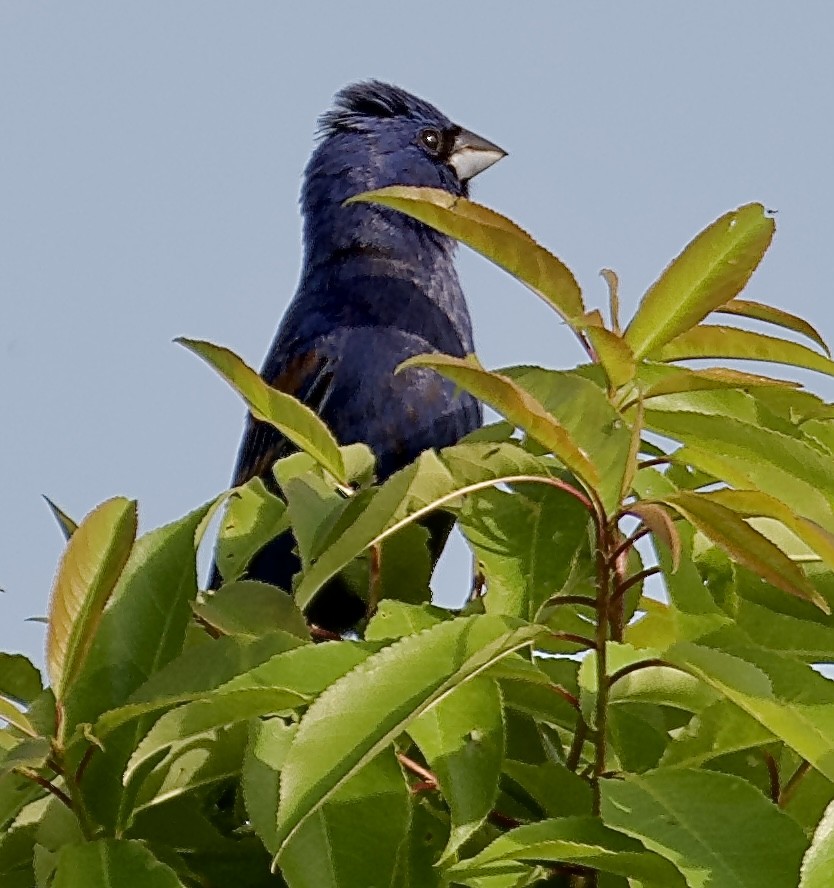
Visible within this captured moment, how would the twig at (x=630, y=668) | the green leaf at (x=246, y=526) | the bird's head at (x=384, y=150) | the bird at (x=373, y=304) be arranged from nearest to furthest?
the twig at (x=630, y=668)
the green leaf at (x=246, y=526)
the bird at (x=373, y=304)
the bird's head at (x=384, y=150)

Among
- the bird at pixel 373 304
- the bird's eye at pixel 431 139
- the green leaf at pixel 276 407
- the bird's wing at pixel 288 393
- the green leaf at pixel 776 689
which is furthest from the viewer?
the bird's eye at pixel 431 139

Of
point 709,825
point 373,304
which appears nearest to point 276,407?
point 709,825

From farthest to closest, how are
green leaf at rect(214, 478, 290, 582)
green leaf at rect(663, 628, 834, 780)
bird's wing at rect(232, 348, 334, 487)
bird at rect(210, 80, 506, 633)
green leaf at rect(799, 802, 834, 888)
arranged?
1. bird's wing at rect(232, 348, 334, 487)
2. bird at rect(210, 80, 506, 633)
3. green leaf at rect(214, 478, 290, 582)
4. green leaf at rect(663, 628, 834, 780)
5. green leaf at rect(799, 802, 834, 888)

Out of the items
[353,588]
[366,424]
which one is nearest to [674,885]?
[353,588]

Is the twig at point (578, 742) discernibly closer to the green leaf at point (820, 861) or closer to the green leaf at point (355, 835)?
the green leaf at point (355, 835)

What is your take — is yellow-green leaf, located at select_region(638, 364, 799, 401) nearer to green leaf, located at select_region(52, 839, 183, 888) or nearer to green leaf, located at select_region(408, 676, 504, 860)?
green leaf, located at select_region(408, 676, 504, 860)

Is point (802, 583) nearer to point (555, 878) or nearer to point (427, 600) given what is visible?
point (555, 878)

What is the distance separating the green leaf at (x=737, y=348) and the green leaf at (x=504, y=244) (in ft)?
0.42

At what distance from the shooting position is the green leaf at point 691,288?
1385 mm

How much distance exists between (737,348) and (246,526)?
595 millimetres

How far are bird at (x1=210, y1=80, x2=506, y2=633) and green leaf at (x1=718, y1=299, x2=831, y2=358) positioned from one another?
1676 mm

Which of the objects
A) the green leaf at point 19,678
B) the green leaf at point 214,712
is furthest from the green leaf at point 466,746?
the green leaf at point 19,678

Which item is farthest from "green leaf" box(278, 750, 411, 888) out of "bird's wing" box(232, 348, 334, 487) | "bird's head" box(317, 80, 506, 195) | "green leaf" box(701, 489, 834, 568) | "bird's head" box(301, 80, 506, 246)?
"bird's head" box(317, 80, 506, 195)

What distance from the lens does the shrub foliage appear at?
3.69 ft
